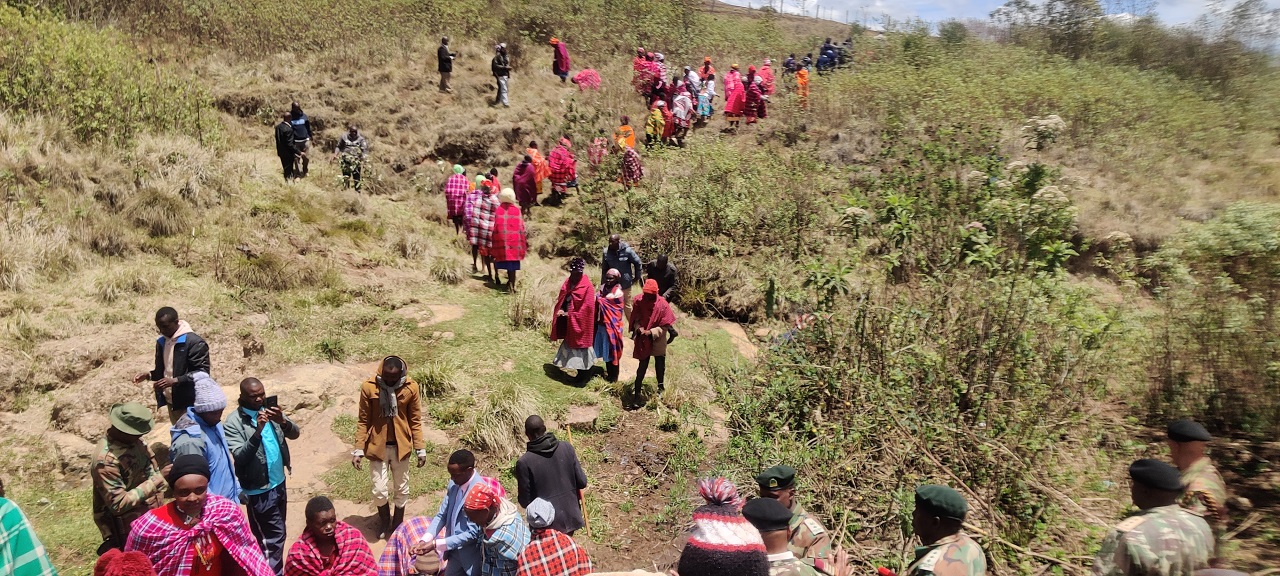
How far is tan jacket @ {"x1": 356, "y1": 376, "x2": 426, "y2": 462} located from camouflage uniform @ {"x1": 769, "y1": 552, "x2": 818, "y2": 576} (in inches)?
111

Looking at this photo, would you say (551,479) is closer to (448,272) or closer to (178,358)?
(178,358)

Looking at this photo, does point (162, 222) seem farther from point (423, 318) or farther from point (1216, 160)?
point (1216, 160)

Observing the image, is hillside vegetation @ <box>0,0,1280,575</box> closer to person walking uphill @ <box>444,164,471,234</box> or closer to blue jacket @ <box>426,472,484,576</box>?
person walking uphill @ <box>444,164,471,234</box>

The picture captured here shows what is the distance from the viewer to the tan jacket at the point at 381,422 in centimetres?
469

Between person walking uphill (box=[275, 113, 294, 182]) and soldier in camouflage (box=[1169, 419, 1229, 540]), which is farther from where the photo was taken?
person walking uphill (box=[275, 113, 294, 182])

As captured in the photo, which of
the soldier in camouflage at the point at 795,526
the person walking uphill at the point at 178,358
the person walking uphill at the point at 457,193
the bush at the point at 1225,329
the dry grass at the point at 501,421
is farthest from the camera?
the person walking uphill at the point at 457,193

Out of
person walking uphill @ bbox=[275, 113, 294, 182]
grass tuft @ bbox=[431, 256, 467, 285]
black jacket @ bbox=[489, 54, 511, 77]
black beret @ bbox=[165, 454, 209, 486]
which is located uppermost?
black jacket @ bbox=[489, 54, 511, 77]

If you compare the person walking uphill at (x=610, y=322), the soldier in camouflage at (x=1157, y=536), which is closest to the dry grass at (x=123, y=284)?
the person walking uphill at (x=610, y=322)

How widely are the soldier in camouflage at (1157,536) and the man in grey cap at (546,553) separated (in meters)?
2.32

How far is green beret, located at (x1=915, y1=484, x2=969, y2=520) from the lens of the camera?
9.12 ft

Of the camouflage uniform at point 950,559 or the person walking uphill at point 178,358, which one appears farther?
the person walking uphill at point 178,358

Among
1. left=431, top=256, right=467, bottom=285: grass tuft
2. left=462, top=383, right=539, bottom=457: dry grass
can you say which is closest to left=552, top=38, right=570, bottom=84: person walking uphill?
left=431, top=256, right=467, bottom=285: grass tuft

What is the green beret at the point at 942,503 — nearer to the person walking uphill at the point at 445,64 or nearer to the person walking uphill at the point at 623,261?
the person walking uphill at the point at 623,261

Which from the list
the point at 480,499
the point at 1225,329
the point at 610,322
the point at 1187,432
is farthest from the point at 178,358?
the point at 1225,329
